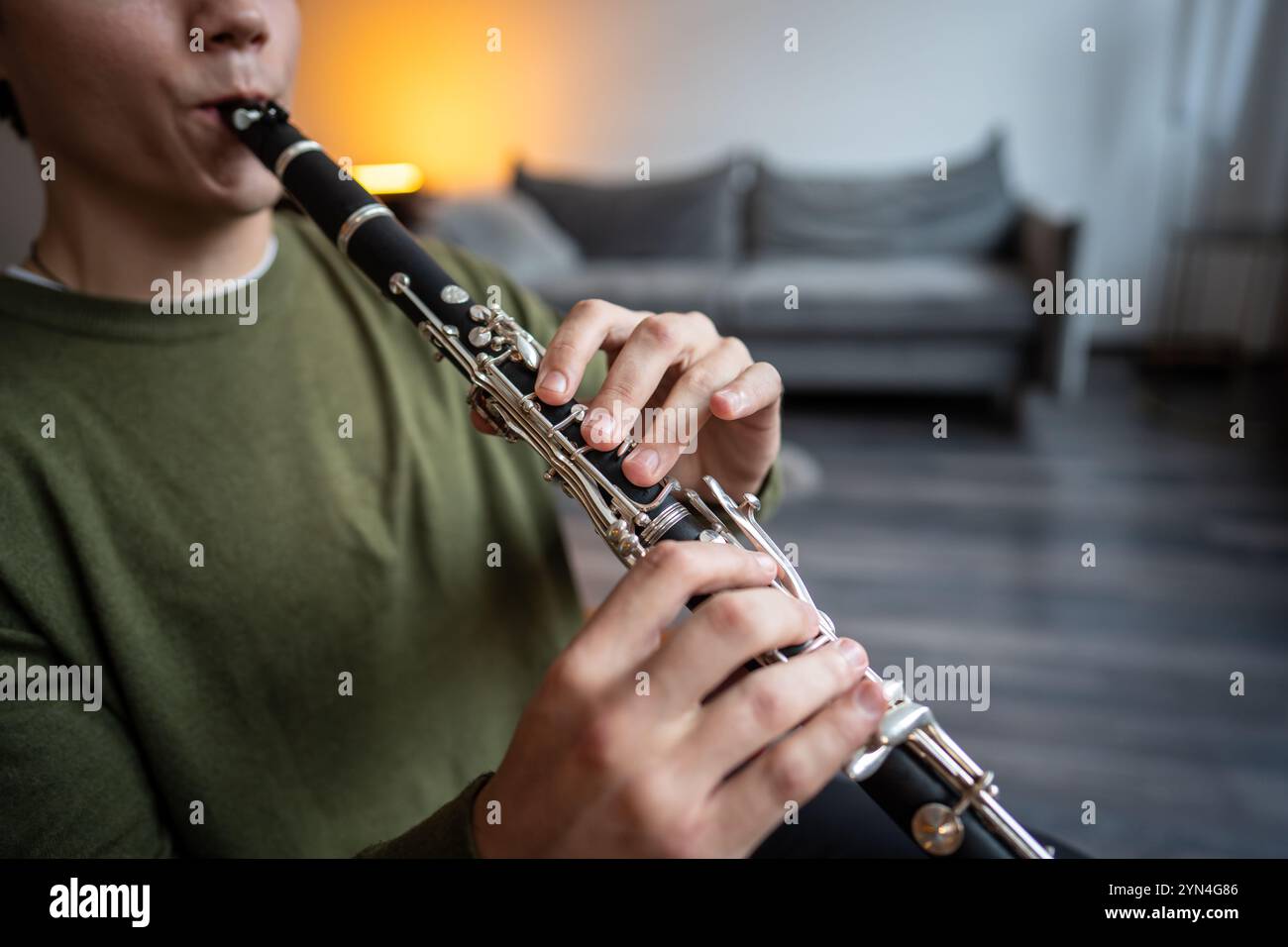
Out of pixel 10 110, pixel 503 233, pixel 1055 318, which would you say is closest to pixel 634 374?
pixel 10 110

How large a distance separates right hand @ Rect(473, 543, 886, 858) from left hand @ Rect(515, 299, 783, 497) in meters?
0.15

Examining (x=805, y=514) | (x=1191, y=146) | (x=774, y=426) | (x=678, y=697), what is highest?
(x=1191, y=146)

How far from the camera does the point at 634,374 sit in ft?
2.13

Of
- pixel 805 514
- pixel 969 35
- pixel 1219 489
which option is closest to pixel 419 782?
pixel 805 514

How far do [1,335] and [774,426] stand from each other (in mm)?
680

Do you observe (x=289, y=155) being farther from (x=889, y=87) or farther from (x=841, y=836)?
(x=889, y=87)

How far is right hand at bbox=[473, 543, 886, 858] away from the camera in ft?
1.51

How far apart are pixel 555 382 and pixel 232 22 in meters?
0.43

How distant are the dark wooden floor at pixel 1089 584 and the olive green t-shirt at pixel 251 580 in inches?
48.2

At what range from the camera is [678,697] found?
47 centimetres

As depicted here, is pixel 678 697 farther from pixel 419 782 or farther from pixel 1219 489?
pixel 1219 489

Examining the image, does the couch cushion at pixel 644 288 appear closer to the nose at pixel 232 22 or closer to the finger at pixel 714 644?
the nose at pixel 232 22

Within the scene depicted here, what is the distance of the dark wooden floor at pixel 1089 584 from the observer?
5.34 ft

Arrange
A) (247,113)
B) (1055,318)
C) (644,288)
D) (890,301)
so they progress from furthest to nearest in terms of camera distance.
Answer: (644,288) → (890,301) → (1055,318) → (247,113)
